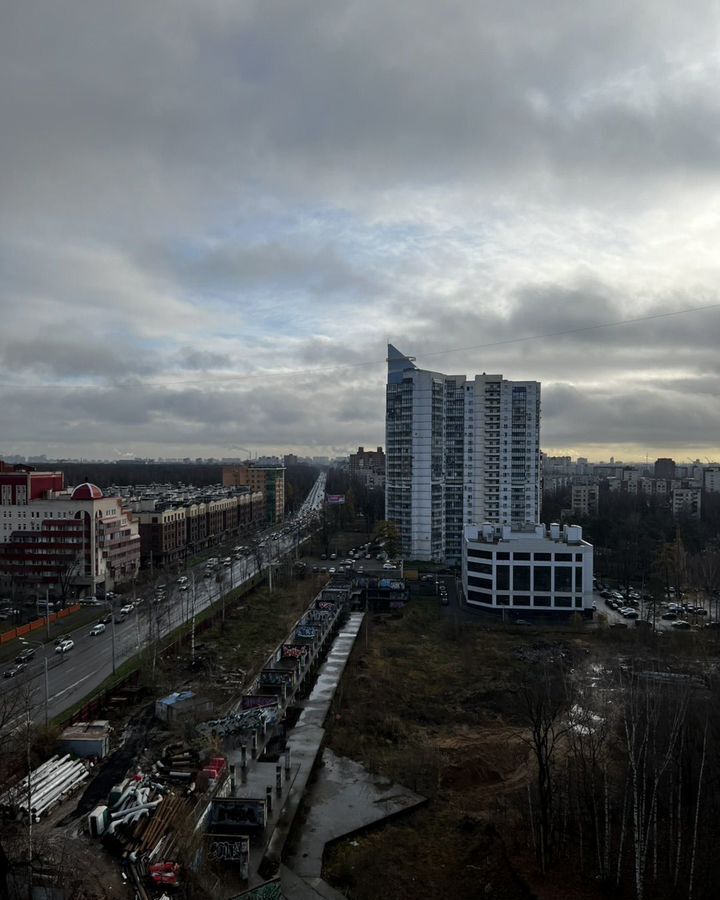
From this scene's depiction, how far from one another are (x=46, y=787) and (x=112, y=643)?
984 cm

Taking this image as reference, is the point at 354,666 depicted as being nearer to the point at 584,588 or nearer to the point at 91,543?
the point at 584,588

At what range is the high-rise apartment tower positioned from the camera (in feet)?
137

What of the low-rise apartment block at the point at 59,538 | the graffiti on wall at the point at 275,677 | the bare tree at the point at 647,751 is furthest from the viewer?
the low-rise apartment block at the point at 59,538

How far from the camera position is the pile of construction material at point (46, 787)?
12299 millimetres

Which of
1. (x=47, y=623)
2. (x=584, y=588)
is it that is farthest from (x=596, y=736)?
(x=47, y=623)

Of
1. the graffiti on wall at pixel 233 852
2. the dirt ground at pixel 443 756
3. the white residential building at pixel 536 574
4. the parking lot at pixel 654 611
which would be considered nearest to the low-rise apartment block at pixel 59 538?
the dirt ground at pixel 443 756

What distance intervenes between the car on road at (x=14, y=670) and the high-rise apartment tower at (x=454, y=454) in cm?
2454

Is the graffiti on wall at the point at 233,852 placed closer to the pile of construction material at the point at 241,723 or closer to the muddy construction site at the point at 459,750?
the muddy construction site at the point at 459,750

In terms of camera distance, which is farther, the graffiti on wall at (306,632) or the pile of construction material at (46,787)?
the graffiti on wall at (306,632)

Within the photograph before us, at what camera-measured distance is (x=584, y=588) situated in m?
29.8

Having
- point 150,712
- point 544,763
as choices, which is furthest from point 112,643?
point 544,763

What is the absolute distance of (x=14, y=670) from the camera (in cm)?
2116

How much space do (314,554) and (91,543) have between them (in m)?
17.8

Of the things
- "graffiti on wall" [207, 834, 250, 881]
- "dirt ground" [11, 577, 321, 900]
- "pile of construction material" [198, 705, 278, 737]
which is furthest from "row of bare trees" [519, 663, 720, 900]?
"dirt ground" [11, 577, 321, 900]
